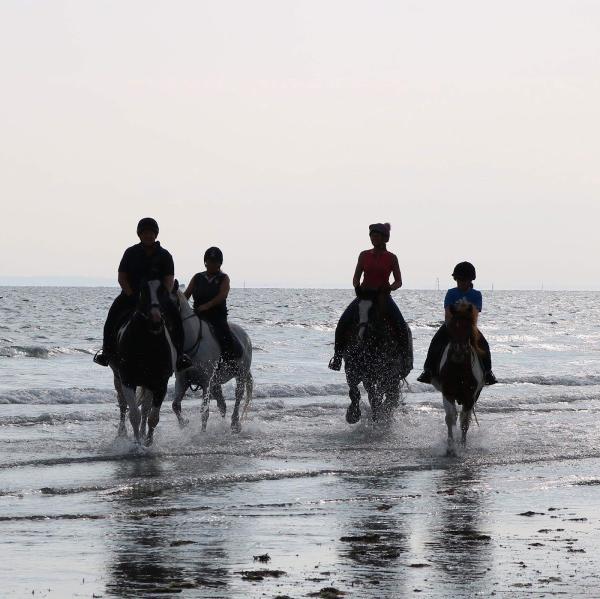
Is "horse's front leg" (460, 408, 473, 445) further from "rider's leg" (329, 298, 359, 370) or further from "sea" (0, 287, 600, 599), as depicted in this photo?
"rider's leg" (329, 298, 359, 370)

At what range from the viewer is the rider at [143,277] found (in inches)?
491

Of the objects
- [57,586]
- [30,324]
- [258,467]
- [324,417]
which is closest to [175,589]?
[57,586]

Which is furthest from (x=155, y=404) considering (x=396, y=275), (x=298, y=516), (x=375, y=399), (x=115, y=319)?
(x=298, y=516)

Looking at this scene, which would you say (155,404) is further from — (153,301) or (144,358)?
(153,301)

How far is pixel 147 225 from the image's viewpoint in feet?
41.1

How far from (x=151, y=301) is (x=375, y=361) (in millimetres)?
4204

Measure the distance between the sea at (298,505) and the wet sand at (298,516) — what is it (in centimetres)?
2

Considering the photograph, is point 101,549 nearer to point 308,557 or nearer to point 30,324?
point 308,557

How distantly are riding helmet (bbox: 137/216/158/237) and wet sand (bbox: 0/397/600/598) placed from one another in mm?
A: 2392

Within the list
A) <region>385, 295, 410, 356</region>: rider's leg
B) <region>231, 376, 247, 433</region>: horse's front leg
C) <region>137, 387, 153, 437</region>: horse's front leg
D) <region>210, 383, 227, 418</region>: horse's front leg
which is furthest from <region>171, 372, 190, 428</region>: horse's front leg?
<region>385, 295, 410, 356</region>: rider's leg

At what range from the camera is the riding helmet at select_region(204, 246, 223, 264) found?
48.7ft

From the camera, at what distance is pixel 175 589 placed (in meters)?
6.41

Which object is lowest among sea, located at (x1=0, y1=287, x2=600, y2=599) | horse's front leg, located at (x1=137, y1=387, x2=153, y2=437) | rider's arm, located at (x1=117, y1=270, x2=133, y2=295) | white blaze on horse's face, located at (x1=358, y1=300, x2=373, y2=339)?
sea, located at (x1=0, y1=287, x2=600, y2=599)

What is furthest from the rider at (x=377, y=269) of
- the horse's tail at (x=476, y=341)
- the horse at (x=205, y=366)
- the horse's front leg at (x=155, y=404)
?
the horse's front leg at (x=155, y=404)
